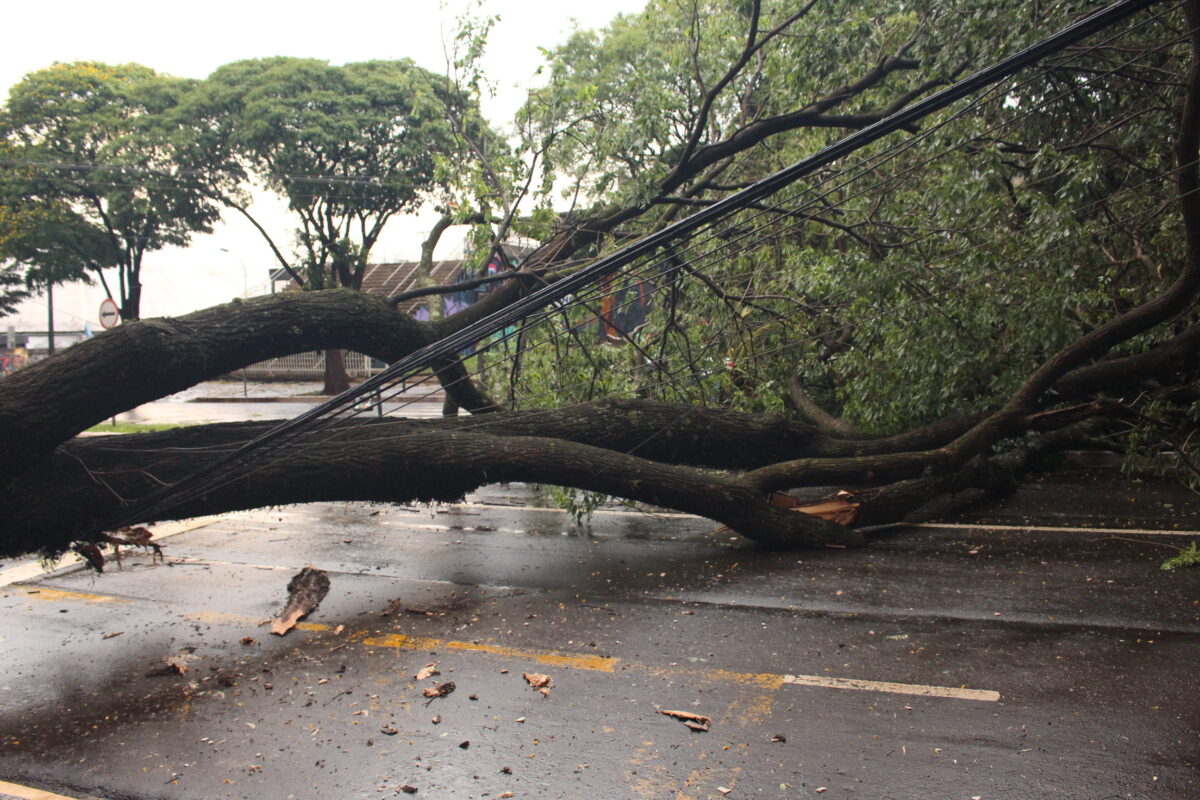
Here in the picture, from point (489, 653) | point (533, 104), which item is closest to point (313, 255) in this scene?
point (533, 104)

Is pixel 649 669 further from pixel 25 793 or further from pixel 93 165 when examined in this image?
pixel 93 165

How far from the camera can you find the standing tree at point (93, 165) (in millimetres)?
23344

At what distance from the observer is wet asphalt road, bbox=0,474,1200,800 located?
13.6 ft

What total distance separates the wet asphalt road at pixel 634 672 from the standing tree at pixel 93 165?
18.1m

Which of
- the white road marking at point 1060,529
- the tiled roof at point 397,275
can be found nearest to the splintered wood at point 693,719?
the white road marking at point 1060,529

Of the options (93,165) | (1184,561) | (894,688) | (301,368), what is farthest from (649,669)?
(301,368)

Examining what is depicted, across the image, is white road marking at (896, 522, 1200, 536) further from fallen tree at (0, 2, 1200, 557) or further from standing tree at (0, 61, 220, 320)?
standing tree at (0, 61, 220, 320)

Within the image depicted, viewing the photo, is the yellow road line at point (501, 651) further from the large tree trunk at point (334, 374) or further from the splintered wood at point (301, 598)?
the large tree trunk at point (334, 374)

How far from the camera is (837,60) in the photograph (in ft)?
31.9

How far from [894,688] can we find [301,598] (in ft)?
14.3

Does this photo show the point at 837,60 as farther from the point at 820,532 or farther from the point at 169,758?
the point at 169,758

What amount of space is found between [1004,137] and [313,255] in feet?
61.6

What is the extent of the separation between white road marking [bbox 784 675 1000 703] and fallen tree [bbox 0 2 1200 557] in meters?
3.02

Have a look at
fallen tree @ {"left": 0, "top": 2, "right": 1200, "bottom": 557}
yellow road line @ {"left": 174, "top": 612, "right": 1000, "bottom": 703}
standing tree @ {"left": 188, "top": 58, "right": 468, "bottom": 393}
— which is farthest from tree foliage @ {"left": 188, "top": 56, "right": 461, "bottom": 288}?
yellow road line @ {"left": 174, "top": 612, "right": 1000, "bottom": 703}
